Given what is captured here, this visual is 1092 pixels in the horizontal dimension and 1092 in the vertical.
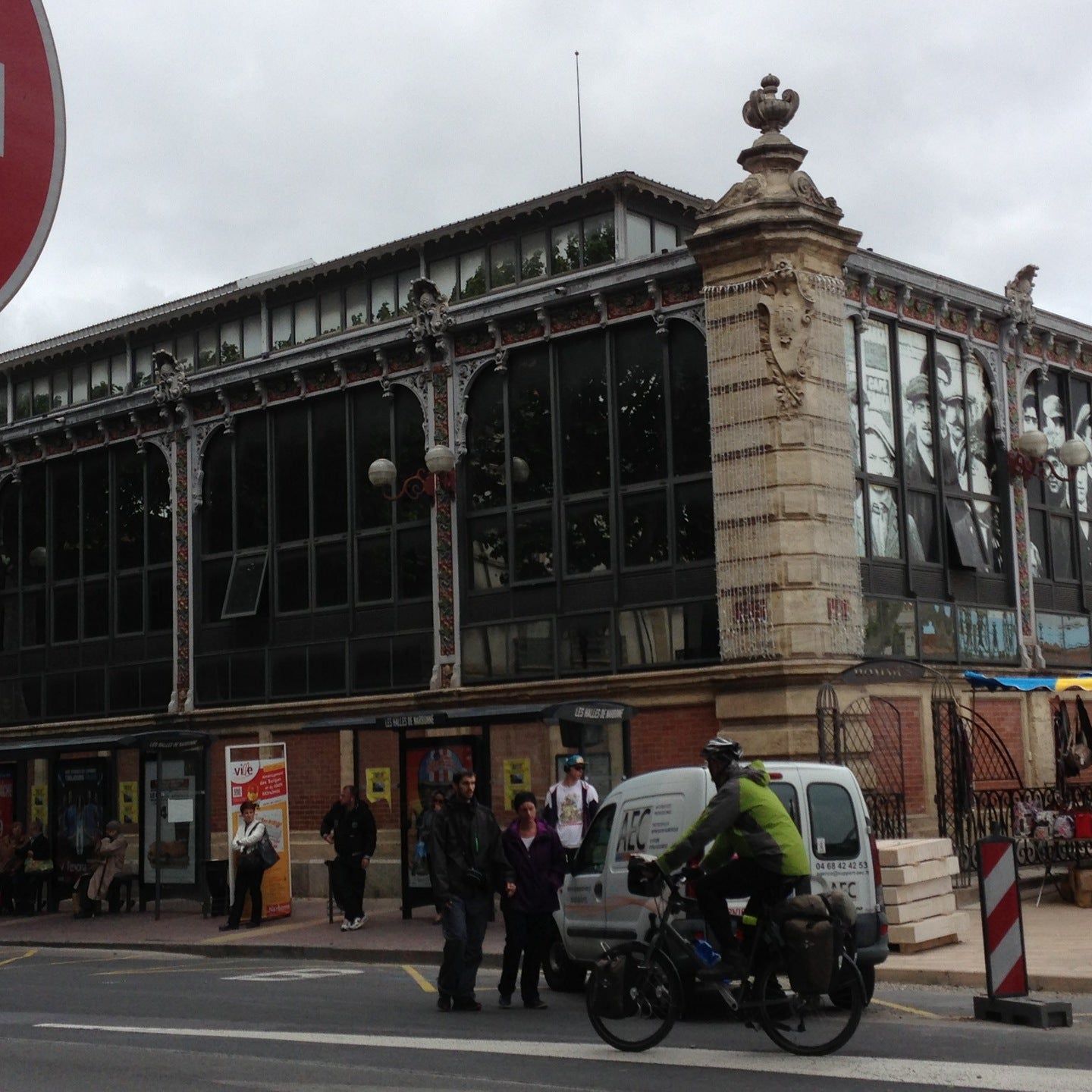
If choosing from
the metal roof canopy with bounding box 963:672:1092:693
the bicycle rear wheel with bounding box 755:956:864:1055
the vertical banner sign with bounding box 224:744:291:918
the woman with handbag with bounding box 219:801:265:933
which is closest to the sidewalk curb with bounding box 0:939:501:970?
the woman with handbag with bounding box 219:801:265:933

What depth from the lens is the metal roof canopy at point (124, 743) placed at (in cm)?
2445

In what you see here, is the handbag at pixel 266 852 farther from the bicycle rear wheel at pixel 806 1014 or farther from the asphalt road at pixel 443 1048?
the bicycle rear wheel at pixel 806 1014

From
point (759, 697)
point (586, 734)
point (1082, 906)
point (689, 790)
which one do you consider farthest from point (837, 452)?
point (689, 790)

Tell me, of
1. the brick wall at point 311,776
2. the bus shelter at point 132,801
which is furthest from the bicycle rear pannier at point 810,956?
the brick wall at point 311,776

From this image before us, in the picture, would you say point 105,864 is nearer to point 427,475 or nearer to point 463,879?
point 427,475

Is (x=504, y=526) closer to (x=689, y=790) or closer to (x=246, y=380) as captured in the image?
(x=246, y=380)

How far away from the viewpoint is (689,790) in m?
12.7

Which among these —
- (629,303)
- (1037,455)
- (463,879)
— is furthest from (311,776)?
(463,879)

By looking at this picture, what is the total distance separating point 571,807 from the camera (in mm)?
17812

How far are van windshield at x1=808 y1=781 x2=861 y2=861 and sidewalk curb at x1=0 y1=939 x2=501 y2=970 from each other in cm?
511

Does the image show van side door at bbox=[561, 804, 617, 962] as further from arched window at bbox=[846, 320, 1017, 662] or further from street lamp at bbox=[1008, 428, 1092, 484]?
street lamp at bbox=[1008, 428, 1092, 484]

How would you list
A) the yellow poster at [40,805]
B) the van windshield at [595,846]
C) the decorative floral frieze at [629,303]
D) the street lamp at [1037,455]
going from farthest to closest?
the yellow poster at [40,805]
the street lamp at [1037,455]
the decorative floral frieze at [629,303]
the van windshield at [595,846]

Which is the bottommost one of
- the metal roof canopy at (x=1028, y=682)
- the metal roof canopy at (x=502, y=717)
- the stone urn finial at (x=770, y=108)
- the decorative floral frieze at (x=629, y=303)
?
the metal roof canopy at (x=502, y=717)

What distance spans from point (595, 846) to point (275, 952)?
288 inches
